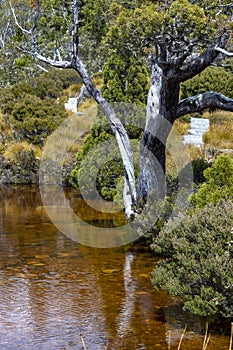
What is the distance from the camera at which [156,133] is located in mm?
9922

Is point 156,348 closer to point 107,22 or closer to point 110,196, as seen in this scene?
point 107,22


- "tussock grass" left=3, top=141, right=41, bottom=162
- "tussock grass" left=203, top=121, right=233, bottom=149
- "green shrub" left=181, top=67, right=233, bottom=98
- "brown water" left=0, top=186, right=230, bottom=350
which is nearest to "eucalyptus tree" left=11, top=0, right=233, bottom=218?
"brown water" left=0, top=186, right=230, bottom=350

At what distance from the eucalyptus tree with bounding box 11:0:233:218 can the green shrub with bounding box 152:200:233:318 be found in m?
2.94

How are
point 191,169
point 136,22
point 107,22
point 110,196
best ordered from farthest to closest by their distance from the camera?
point 110,196 < point 191,169 < point 107,22 < point 136,22

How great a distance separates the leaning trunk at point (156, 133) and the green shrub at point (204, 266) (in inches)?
148

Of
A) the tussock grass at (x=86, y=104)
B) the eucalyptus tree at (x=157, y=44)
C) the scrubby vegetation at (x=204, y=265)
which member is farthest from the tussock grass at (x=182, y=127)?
the scrubby vegetation at (x=204, y=265)

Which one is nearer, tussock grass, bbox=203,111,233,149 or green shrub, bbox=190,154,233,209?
green shrub, bbox=190,154,233,209

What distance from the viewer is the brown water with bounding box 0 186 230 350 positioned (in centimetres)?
543

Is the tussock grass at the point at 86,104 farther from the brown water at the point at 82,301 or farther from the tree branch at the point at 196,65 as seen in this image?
the tree branch at the point at 196,65

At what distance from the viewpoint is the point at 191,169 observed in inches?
480

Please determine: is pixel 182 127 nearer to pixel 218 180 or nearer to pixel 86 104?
pixel 86 104

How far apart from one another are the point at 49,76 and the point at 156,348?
93.7 ft

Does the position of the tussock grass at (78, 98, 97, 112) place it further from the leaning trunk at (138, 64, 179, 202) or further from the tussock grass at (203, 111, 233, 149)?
the leaning trunk at (138, 64, 179, 202)

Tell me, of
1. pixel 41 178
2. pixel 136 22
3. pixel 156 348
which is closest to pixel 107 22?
pixel 136 22
